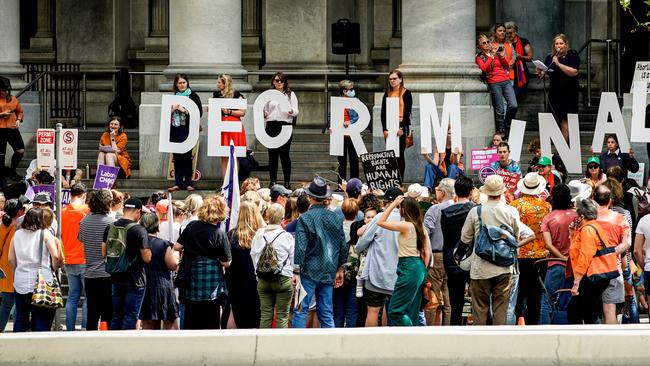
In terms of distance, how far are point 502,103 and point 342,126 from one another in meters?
2.86

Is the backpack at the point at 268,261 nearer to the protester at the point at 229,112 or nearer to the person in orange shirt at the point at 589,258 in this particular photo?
the person in orange shirt at the point at 589,258

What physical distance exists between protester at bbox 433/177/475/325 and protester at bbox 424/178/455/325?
88 mm

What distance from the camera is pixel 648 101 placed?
2534 centimetres

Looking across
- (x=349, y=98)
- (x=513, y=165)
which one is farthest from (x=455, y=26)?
(x=513, y=165)

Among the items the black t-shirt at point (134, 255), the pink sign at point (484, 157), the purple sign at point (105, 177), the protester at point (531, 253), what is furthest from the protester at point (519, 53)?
the black t-shirt at point (134, 255)

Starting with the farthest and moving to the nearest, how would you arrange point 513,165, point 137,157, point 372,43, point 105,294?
point 372,43 → point 137,157 → point 513,165 → point 105,294

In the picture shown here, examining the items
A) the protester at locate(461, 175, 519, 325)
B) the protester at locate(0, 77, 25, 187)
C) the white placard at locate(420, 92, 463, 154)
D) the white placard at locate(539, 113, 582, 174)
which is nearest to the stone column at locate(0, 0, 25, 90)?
the protester at locate(0, 77, 25, 187)

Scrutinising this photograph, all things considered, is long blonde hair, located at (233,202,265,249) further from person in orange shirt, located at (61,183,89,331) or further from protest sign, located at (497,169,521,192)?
protest sign, located at (497,169,521,192)

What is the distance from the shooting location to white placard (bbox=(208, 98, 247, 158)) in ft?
77.4

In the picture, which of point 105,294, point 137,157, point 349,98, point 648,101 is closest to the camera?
point 105,294

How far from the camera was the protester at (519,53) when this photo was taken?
2641cm

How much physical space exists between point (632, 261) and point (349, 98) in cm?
596

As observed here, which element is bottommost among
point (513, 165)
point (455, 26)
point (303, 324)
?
point (303, 324)

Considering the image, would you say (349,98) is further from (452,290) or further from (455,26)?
(452,290)
